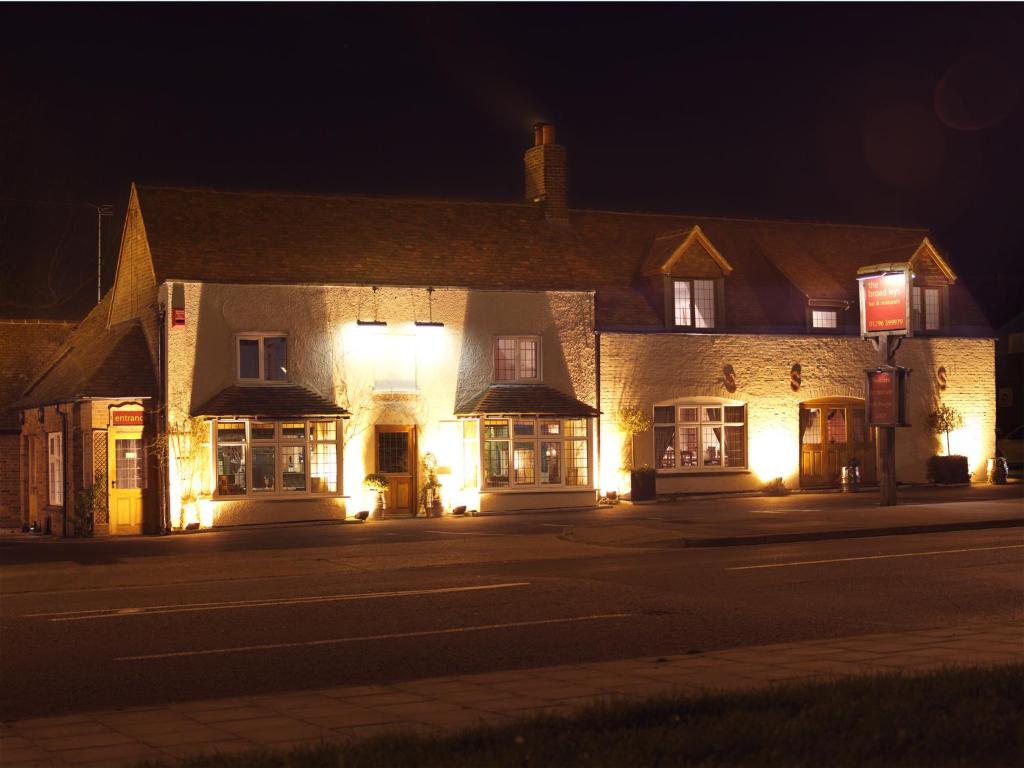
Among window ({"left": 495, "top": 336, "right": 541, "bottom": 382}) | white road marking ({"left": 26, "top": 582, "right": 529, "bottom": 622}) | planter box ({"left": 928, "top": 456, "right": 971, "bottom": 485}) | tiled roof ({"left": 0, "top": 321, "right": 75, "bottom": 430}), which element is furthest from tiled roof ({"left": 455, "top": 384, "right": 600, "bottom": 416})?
white road marking ({"left": 26, "top": 582, "right": 529, "bottom": 622})

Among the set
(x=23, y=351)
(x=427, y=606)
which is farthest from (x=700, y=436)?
(x=427, y=606)

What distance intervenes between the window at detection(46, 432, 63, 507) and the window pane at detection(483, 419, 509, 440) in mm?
10726

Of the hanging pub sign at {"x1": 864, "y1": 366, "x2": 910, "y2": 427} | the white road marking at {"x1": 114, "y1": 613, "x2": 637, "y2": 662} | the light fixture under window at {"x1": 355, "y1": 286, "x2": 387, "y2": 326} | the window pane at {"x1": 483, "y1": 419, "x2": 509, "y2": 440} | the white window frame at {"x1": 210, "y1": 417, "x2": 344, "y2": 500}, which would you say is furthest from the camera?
the window pane at {"x1": 483, "y1": 419, "x2": 509, "y2": 440}

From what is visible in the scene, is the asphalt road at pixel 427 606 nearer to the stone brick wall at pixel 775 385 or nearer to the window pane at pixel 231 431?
the window pane at pixel 231 431

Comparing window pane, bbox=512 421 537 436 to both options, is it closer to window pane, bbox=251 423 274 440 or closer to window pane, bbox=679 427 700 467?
window pane, bbox=679 427 700 467

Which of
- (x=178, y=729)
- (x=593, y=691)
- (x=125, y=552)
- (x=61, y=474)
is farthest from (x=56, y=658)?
(x=61, y=474)

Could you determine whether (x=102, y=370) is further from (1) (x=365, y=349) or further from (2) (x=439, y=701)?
(2) (x=439, y=701)

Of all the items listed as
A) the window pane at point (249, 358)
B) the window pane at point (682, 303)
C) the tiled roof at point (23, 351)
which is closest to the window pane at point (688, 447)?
the window pane at point (682, 303)

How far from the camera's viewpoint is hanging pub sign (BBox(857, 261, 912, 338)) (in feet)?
102

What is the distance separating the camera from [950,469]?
137 ft

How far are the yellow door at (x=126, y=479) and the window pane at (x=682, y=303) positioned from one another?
15.0m

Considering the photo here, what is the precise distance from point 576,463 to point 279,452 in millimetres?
8009

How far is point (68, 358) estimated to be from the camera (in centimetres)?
3834

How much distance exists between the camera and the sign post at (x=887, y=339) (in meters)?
31.1
